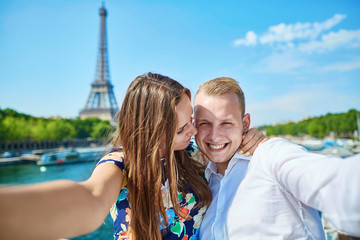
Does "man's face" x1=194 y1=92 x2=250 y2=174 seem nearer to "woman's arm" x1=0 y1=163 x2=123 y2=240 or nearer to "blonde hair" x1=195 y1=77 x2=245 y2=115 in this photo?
"blonde hair" x1=195 y1=77 x2=245 y2=115

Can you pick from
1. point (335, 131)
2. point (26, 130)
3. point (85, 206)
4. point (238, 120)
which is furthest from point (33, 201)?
point (335, 131)

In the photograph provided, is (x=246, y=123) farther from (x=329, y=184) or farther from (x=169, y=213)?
(x=329, y=184)

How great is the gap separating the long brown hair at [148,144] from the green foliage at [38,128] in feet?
94.1

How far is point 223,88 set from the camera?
138cm

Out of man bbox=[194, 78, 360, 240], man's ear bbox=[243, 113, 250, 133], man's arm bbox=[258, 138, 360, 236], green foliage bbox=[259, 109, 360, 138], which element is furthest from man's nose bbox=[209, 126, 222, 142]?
green foliage bbox=[259, 109, 360, 138]

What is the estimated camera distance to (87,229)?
0.68 meters

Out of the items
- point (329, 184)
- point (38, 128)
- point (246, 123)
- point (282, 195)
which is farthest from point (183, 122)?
point (38, 128)

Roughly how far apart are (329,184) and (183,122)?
29.3 inches

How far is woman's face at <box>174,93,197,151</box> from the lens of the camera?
1.28 meters

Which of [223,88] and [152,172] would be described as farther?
[223,88]

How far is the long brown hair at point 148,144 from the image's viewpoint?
3.85 feet

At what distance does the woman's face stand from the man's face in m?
0.10

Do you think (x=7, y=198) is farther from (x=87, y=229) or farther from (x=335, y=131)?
(x=335, y=131)

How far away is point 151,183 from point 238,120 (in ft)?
1.97
